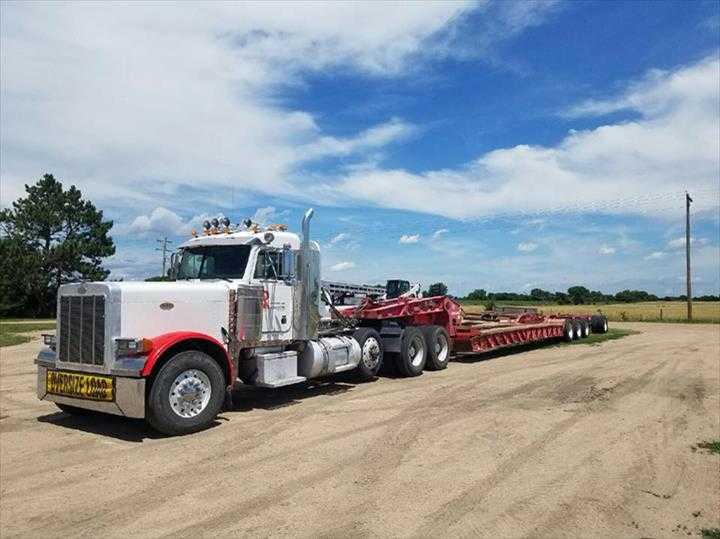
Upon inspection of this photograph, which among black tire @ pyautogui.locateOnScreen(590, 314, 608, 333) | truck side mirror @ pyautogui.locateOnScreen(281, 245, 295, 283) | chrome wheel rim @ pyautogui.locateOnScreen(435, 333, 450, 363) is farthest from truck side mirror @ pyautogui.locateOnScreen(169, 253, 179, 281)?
black tire @ pyautogui.locateOnScreen(590, 314, 608, 333)

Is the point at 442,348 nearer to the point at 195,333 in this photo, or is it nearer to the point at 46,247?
the point at 195,333

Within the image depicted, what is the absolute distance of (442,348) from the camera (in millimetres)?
15031

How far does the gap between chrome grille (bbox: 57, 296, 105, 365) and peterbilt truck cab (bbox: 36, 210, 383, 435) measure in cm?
1

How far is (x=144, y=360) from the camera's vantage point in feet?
24.5

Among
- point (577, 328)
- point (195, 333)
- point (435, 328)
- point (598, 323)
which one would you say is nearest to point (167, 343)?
point (195, 333)

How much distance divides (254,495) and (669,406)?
287 inches

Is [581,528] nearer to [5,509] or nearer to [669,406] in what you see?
[5,509]

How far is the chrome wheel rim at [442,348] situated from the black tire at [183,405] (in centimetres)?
741

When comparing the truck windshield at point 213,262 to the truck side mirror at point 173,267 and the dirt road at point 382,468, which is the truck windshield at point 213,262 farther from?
the dirt road at point 382,468

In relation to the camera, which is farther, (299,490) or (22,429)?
(22,429)

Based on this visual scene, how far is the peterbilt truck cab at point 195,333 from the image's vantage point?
25.0 ft

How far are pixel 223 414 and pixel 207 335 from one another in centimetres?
142

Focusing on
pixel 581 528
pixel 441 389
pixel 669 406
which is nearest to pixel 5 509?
pixel 581 528

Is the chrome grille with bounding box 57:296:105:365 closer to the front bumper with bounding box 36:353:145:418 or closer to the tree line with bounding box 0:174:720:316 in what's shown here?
the front bumper with bounding box 36:353:145:418
